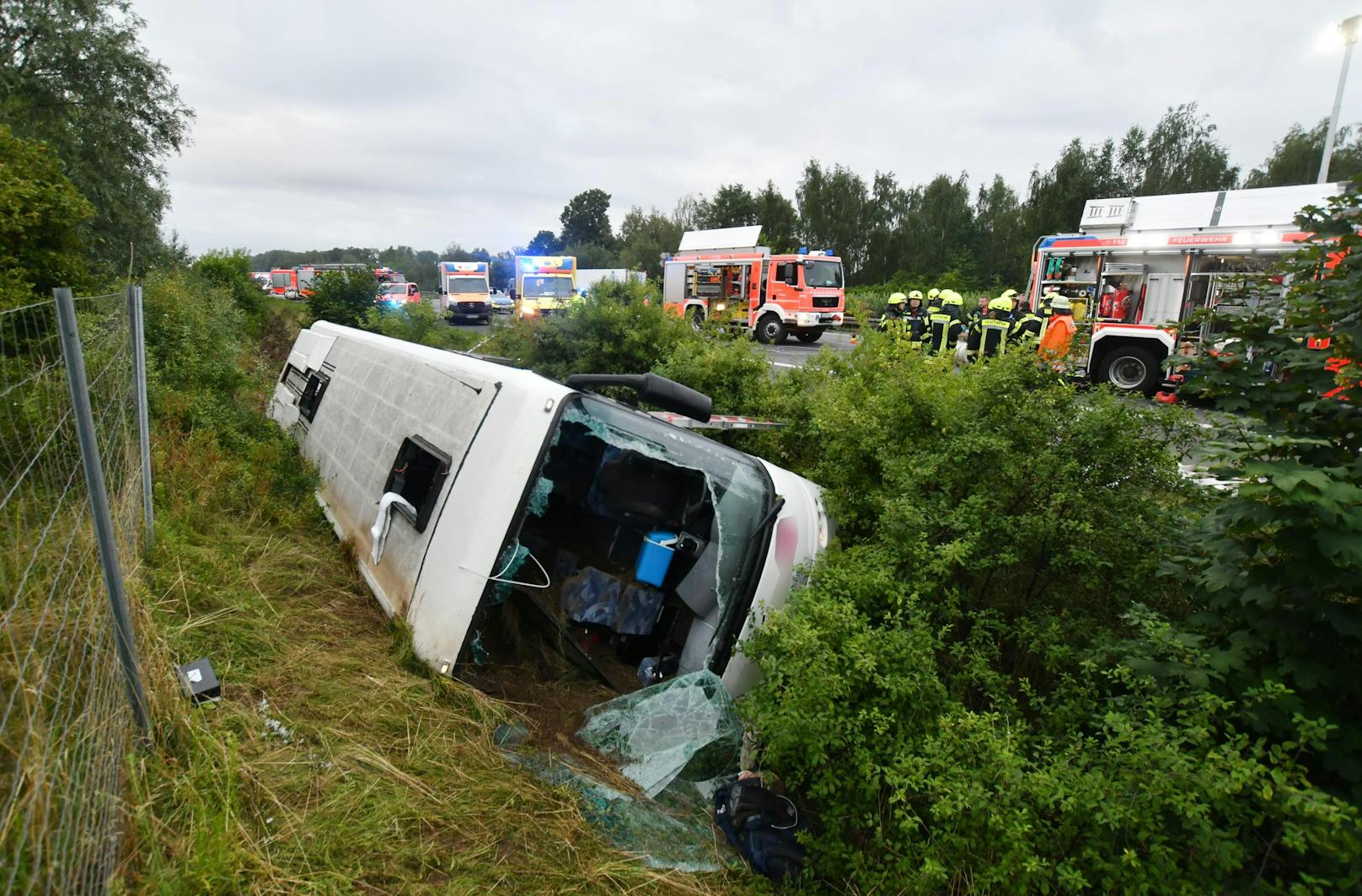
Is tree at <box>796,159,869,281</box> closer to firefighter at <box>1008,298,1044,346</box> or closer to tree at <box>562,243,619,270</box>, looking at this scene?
tree at <box>562,243,619,270</box>

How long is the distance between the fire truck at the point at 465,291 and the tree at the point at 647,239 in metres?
15.9

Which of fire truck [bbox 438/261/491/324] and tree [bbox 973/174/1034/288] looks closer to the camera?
fire truck [bbox 438/261/491/324]

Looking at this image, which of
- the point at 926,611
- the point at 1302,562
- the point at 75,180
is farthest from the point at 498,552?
the point at 75,180

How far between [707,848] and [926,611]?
1.16 metres

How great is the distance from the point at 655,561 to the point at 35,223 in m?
6.32

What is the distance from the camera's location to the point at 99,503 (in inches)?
77.5

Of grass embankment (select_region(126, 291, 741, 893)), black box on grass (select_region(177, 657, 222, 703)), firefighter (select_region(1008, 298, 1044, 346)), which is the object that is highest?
firefighter (select_region(1008, 298, 1044, 346))

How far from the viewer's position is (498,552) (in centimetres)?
283

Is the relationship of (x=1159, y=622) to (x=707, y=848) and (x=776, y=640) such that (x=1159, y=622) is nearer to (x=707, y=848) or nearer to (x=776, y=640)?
(x=776, y=640)

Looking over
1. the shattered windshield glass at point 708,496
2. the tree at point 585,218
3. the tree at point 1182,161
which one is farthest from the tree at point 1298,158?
the tree at point 585,218

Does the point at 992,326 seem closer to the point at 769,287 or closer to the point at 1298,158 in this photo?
the point at 769,287

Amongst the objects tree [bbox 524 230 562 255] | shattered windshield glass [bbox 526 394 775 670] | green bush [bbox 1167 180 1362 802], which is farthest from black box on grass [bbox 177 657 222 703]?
tree [bbox 524 230 562 255]

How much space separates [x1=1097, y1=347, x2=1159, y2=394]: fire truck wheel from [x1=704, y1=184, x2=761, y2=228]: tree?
42.6 m

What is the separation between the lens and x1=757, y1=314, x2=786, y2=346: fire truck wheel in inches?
832
